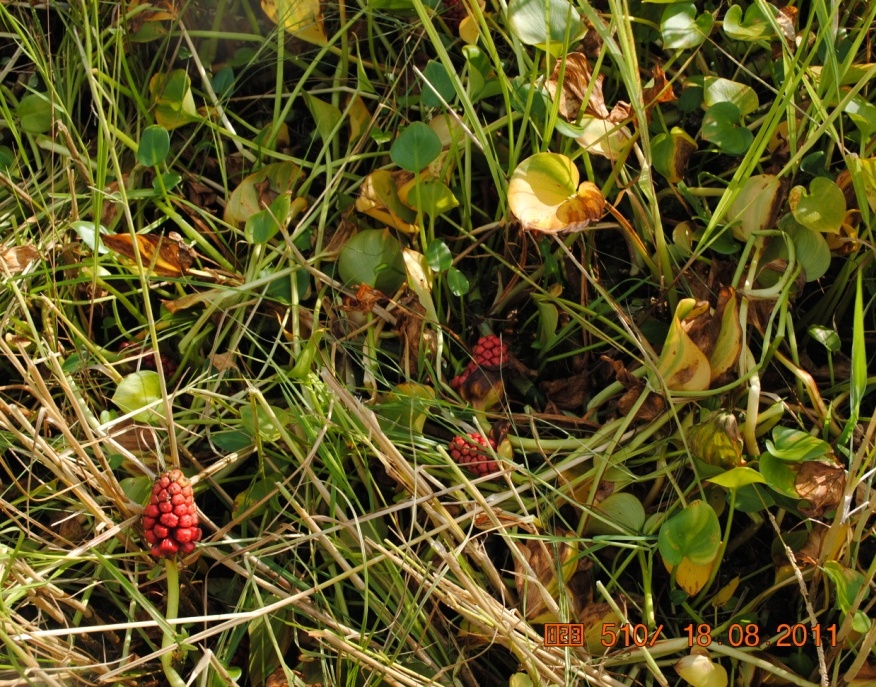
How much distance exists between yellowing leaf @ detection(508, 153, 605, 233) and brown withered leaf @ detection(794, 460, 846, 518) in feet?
1.00

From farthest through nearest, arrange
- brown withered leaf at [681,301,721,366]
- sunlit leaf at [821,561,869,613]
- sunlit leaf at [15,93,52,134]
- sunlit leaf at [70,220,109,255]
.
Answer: sunlit leaf at [15,93,52,134], sunlit leaf at [70,220,109,255], brown withered leaf at [681,301,721,366], sunlit leaf at [821,561,869,613]

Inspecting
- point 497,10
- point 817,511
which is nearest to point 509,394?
point 817,511

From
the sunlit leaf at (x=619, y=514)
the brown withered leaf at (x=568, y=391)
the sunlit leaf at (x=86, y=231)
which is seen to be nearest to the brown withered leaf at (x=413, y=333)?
the brown withered leaf at (x=568, y=391)

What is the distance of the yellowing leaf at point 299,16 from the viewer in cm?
99

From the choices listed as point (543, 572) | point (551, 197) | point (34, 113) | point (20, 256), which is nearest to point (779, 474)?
point (543, 572)

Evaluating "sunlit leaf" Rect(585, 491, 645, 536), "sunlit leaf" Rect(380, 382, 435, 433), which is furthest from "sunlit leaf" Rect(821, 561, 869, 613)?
"sunlit leaf" Rect(380, 382, 435, 433)

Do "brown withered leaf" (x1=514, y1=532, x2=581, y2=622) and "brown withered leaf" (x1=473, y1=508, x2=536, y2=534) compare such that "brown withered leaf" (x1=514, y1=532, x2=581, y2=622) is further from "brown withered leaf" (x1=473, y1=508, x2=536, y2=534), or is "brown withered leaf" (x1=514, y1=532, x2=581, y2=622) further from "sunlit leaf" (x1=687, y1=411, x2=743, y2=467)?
"sunlit leaf" (x1=687, y1=411, x2=743, y2=467)

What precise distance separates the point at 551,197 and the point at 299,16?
431 mm

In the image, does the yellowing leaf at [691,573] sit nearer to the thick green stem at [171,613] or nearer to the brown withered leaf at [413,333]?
the brown withered leaf at [413,333]

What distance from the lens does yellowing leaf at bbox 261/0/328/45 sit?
39.1 inches

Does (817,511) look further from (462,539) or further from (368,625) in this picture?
(368,625)

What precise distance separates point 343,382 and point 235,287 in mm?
174

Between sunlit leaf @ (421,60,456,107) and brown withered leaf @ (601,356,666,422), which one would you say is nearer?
brown withered leaf @ (601,356,666,422)
